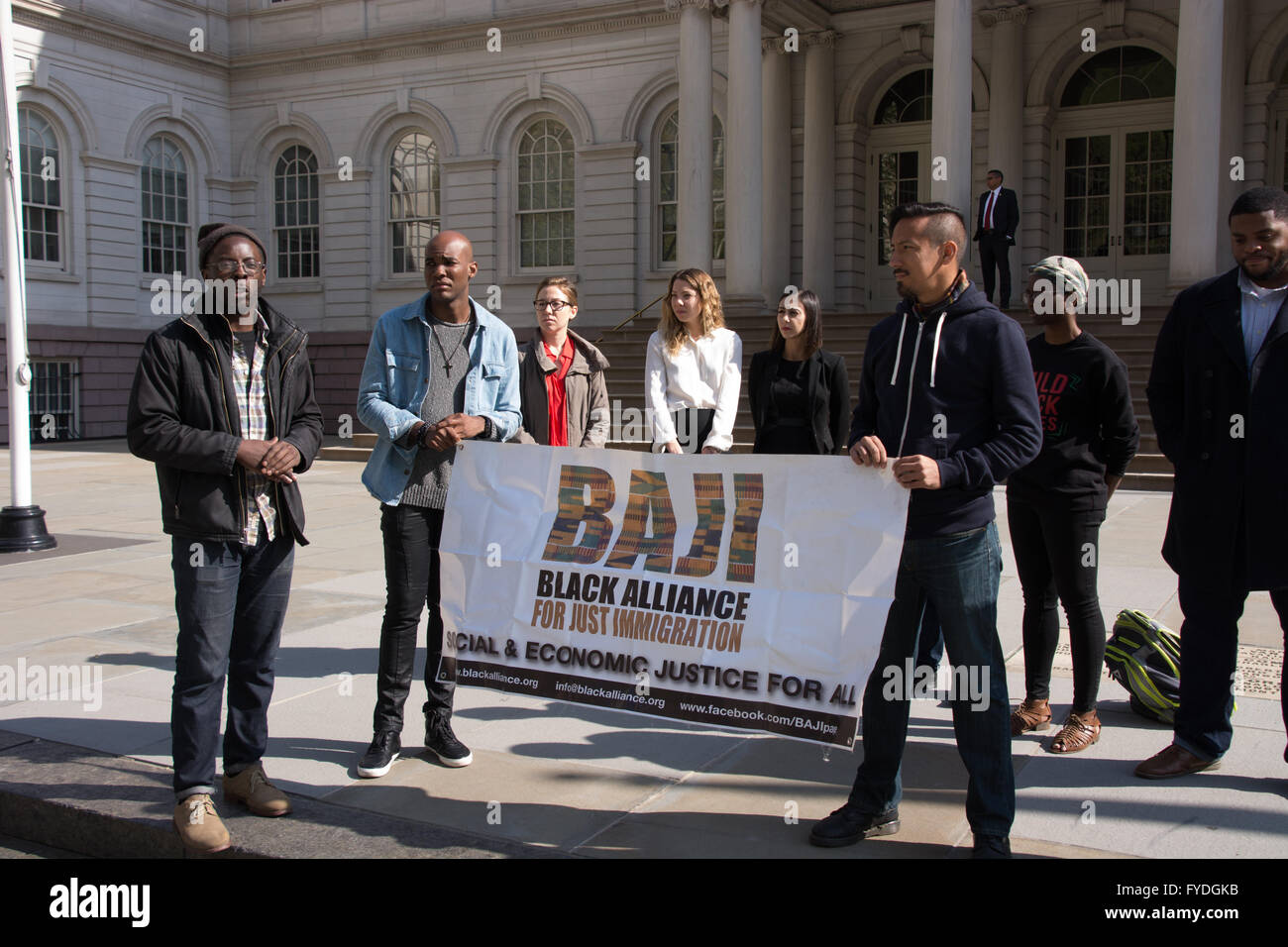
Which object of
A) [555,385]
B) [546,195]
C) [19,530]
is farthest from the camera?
Result: [546,195]

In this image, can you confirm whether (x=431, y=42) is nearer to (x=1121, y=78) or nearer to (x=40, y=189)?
(x=40, y=189)

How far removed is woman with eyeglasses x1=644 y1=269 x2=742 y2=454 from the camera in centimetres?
599

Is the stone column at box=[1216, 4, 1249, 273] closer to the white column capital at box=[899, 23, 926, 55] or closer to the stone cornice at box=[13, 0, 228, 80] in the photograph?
the white column capital at box=[899, 23, 926, 55]

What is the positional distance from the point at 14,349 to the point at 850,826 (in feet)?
31.4

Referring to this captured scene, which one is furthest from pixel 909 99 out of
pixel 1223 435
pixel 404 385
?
pixel 404 385

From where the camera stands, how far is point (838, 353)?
53.2ft

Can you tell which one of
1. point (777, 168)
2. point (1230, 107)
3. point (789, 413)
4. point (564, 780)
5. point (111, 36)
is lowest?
point (564, 780)

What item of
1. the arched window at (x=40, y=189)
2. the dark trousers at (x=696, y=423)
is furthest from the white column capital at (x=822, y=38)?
the dark trousers at (x=696, y=423)

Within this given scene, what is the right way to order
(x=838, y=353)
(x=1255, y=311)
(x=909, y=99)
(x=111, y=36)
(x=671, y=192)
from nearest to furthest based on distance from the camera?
(x=1255, y=311) → (x=838, y=353) → (x=909, y=99) → (x=671, y=192) → (x=111, y=36)

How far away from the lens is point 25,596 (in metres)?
8.09

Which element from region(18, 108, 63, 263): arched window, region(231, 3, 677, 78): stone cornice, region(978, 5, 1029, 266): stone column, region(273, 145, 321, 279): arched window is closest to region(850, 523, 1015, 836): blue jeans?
region(978, 5, 1029, 266): stone column

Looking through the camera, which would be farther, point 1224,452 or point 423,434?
point 423,434
